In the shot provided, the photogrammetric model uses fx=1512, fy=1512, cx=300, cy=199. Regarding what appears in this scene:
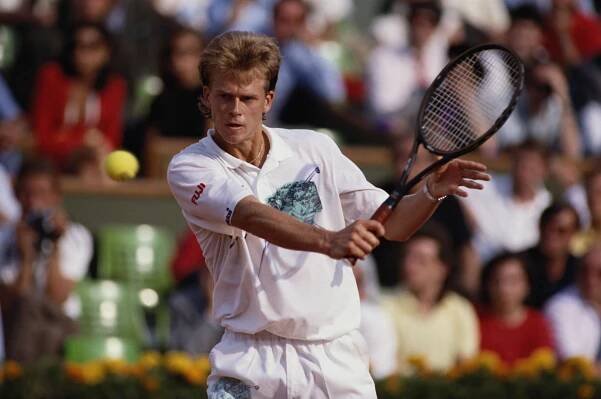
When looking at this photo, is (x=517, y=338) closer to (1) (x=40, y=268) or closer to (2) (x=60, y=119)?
(1) (x=40, y=268)

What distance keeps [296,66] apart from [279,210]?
6.96 m

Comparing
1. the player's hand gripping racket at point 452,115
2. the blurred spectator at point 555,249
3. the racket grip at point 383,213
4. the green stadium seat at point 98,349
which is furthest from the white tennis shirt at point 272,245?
the blurred spectator at point 555,249

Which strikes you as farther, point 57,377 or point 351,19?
point 351,19

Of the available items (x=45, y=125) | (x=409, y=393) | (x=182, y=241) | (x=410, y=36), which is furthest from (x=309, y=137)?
(x=410, y=36)

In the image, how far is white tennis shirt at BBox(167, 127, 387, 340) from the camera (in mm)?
5590

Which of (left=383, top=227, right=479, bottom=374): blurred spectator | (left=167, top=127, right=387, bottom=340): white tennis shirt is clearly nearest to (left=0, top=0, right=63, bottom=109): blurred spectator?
(left=383, top=227, right=479, bottom=374): blurred spectator

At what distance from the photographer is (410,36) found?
13.0m

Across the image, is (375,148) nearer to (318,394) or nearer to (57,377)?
(57,377)

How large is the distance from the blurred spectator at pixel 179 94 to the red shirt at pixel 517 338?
3102mm

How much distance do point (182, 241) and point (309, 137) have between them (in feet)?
17.6

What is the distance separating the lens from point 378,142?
12.8m

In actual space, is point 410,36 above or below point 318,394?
above

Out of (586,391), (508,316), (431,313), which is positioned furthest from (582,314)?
(586,391)

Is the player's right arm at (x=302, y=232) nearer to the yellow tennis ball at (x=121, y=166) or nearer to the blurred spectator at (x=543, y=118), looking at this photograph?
the yellow tennis ball at (x=121, y=166)
